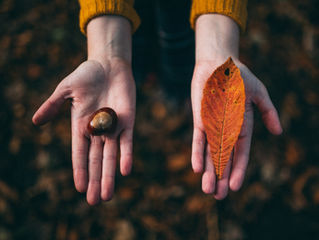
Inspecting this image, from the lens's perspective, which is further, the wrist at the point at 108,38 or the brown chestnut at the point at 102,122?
the wrist at the point at 108,38

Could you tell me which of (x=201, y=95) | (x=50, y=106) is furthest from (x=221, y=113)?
(x=50, y=106)

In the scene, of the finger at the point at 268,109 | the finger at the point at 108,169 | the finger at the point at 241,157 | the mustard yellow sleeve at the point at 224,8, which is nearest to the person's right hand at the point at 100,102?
the finger at the point at 108,169

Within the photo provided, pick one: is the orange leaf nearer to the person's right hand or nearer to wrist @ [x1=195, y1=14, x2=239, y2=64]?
wrist @ [x1=195, y1=14, x2=239, y2=64]

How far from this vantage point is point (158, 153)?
243 centimetres

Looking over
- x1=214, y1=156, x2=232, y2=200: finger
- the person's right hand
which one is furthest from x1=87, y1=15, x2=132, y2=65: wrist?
x1=214, y1=156, x2=232, y2=200: finger

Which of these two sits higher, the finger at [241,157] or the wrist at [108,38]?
A: the wrist at [108,38]

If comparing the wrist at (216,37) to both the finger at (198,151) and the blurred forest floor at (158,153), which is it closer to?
the finger at (198,151)

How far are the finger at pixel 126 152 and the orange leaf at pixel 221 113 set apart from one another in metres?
0.48

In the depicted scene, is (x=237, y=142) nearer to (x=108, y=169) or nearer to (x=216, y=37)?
(x=216, y=37)

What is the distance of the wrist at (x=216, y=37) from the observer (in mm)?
1705

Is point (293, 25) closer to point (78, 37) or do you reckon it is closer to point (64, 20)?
point (78, 37)

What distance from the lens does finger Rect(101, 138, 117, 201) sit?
1565 millimetres

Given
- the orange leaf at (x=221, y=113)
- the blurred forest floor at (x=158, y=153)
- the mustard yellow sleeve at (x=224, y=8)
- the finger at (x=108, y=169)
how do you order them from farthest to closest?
the blurred forest floor at (x=158, y=153) < the mustard yellow sleeve at (x=224, y=8) < the finger at (x=108, y=169) < the orange leaf at (x=221, y=113)

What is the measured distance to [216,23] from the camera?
1729 mm
